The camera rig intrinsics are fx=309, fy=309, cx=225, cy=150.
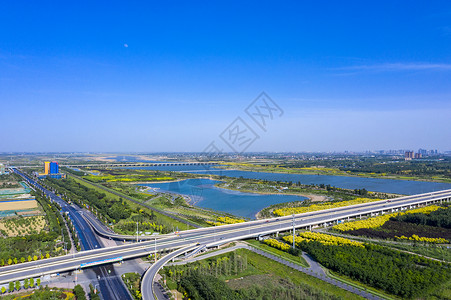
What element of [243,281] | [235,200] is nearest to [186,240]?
[243,281]

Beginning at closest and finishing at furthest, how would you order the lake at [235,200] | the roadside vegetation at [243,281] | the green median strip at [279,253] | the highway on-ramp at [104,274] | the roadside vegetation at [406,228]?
the roadside vegetation at [243,281]
the highway on-ramp at [104,274]
the green median strip at [279,253]
the roadside vegetation at [406,228]
the lake at [235,200]

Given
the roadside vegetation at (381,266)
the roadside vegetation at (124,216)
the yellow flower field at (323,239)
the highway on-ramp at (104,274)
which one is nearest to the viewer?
the highway on-ramp at (104,274)

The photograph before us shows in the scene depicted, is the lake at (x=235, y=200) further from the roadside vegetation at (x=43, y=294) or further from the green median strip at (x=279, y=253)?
the roadside vegetation at (x=43, y=294)

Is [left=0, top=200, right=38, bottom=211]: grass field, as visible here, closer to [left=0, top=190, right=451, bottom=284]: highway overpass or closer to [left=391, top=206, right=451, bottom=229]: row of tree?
[left=0, top=190, right=451, bottom=284]: highway overpass

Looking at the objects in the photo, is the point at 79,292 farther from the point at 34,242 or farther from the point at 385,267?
the point at 385,267

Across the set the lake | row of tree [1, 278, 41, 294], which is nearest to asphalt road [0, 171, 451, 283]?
row of tree [1, 278, 41, 294]

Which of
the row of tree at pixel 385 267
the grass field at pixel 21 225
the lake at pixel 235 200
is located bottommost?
the lake at pixel 235 200

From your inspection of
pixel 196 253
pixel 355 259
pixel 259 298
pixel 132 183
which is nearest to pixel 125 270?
pixel 196 253

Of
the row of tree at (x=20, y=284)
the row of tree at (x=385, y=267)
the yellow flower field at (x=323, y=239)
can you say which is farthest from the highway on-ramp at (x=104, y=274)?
the yellow flower field at (x=323, y=239)
